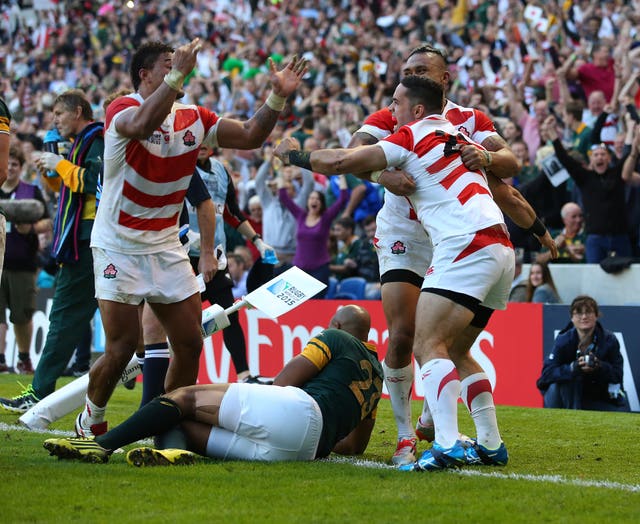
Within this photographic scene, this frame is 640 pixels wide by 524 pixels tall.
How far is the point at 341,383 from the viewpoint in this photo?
20.7 ft

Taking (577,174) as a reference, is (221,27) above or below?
above

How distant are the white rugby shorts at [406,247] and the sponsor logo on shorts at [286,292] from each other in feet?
2.62

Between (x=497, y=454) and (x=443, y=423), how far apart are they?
0.70m

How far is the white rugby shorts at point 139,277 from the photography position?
253 inches

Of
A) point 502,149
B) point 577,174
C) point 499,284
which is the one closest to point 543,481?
point 499,284

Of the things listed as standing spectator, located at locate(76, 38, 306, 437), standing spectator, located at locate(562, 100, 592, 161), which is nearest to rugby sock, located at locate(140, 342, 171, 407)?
standing spectator, located at locate(76, 38, 306, 437)

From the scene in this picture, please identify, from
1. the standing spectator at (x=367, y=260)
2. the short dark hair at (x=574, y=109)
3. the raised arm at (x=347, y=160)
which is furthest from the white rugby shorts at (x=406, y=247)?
the short dark hair at (x=574, y=109)

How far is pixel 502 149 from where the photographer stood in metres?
6.62

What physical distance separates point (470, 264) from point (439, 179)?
0.54m

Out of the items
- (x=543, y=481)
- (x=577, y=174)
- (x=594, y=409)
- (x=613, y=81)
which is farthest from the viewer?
(x=613, y=81)

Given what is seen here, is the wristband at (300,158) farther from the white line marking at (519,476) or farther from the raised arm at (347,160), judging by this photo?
the white line marking at (519,476)

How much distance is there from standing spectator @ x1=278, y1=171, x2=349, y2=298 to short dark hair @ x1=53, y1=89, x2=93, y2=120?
5.56 metres

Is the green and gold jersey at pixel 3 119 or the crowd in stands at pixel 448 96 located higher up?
the crowd in stands at pixel 448 96

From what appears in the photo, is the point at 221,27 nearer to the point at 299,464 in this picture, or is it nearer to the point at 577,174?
the point at 577,174
